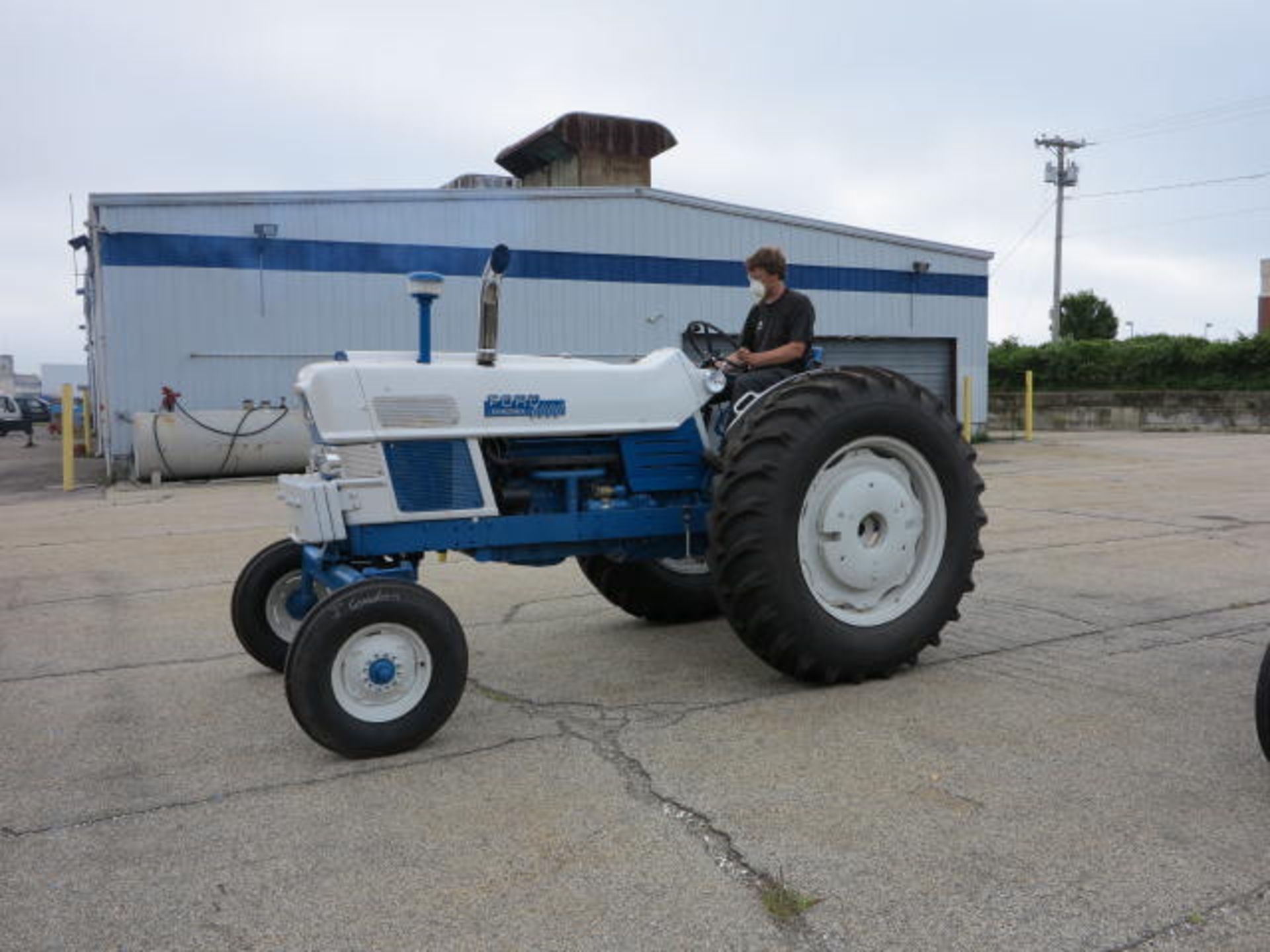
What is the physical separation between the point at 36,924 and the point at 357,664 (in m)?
1.33

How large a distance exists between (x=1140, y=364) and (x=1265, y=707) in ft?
101

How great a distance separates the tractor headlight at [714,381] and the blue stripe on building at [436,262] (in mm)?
12997

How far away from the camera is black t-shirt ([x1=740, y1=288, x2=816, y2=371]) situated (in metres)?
5.37

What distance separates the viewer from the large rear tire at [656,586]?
6004 millimetres

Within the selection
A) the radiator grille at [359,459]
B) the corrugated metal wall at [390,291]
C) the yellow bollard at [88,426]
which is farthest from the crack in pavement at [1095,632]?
the yellow bollard at [88,426]

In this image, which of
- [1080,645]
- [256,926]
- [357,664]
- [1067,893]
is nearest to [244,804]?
[357,664]

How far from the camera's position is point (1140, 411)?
3094cm

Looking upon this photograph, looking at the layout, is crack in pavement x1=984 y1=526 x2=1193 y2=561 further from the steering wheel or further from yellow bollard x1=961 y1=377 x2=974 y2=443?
yellow bollard x1=961 y1=377 x2=974 y2=443

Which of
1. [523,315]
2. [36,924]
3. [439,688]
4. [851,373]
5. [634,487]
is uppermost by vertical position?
[523,315]

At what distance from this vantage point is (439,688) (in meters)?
4.04

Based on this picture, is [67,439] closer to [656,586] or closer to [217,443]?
[217,443]

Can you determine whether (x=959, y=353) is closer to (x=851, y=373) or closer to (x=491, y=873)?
(x=851, y=373)

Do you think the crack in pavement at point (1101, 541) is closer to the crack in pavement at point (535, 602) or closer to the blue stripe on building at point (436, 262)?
the crack in pavement at point (535, 602)

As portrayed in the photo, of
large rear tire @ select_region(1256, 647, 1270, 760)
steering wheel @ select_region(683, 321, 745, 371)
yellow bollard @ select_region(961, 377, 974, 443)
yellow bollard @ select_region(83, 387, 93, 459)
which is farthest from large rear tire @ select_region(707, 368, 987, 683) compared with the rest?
yellow bollard @ select_region(83, 387, 93, 459)
